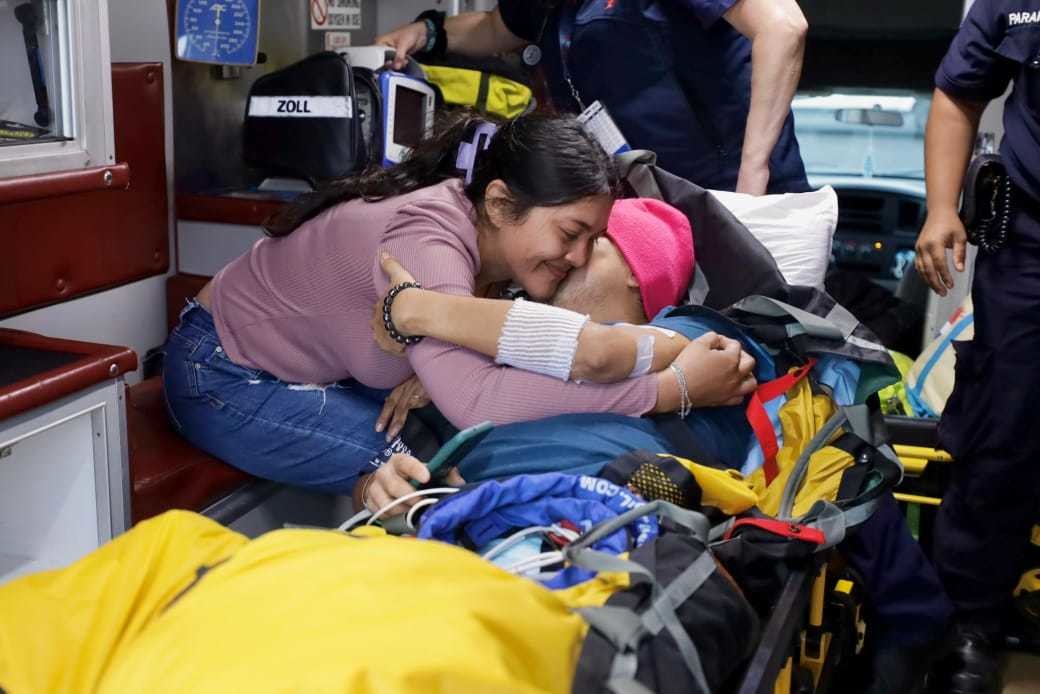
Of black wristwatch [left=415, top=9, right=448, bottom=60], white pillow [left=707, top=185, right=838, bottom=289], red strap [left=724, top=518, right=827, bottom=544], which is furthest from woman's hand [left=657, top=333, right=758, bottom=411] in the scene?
black wristwatch [left=415, top=9, right=448, bottom=60]

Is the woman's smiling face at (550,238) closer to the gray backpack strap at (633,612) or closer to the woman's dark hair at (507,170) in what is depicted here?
the woman's dark hair at (507,170)

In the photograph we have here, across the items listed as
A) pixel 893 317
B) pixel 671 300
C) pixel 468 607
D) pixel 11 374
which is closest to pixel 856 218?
pixel 893 317

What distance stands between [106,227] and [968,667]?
6.13 feet

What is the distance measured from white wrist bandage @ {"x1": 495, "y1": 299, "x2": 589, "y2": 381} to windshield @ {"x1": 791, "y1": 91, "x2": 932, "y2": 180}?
308 centimetres

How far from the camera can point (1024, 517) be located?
2.16m

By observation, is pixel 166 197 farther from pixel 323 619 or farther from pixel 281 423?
pixel 323 619

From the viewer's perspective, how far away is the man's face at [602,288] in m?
1.87

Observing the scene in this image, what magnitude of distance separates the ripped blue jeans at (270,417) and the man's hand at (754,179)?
0.88m

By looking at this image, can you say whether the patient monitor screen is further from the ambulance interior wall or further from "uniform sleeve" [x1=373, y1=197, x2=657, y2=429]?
"uniform sleeve" [x1=373, y1=197, x2=657, y2=429]

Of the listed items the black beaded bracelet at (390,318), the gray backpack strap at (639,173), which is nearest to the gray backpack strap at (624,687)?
the black beaded bracelet at (390,318)

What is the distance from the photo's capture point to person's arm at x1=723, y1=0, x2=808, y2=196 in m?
2.22

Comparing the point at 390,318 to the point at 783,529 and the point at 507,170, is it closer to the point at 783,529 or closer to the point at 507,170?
the point at 507,170

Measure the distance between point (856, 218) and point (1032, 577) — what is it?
2375 millimetres

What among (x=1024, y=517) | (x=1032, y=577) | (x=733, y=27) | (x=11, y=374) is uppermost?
(x=733, y=27)
